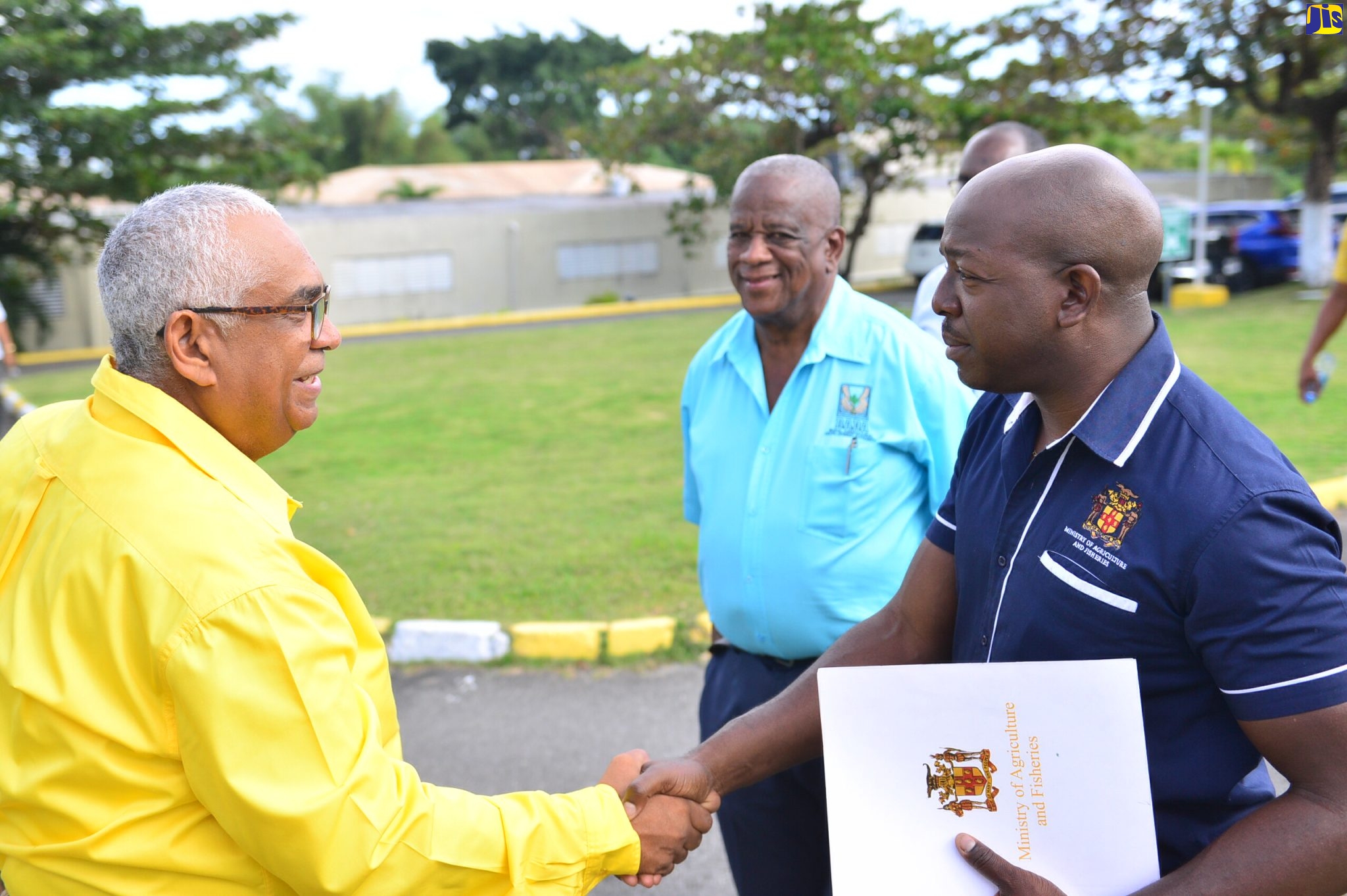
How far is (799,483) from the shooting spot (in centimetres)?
325

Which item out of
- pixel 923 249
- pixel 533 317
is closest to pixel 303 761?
pixel 533 317

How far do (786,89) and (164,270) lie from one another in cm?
2286

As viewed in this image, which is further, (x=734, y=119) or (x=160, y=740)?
(x=734, y=119)

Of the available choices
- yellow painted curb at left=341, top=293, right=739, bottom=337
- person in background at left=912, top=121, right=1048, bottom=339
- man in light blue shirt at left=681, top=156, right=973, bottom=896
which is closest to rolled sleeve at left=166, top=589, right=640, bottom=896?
man in light blue shirt at left=681, top=156, right=973, bottom=896

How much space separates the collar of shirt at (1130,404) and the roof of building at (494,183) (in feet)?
91.7

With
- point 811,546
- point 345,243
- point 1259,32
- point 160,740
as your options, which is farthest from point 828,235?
point 345,243

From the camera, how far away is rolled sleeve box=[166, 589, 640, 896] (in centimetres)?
169

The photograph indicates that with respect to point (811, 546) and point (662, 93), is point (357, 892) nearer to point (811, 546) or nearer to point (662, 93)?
point (811, 546)

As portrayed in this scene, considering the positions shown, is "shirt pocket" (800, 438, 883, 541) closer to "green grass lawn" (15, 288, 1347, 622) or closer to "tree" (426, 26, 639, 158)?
"green grass lawn" (15, 288, 1347, 622)

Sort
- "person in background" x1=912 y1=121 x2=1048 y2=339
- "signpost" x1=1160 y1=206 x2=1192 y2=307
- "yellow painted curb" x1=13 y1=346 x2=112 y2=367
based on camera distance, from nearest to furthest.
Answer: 1. "person in background" x1=912 y1=121 x2=1048 y2=339
2. "signpost" x1=1160 y1=206 x2=1192 y2=307
3. "yellow painted curb" x1=13 y1=346 x2=112 y2=367

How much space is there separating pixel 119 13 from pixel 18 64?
201 centimetres

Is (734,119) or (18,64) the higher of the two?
(18,64)

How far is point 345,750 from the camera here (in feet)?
5.87

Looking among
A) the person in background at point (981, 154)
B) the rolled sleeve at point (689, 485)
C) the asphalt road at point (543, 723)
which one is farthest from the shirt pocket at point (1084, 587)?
the asphalt road at point (543, 723)
